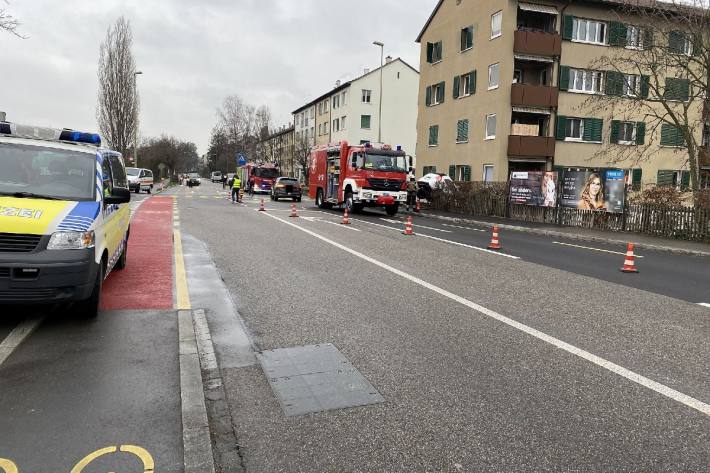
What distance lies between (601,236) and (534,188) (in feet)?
20.4

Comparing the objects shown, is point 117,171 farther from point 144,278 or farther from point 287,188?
point 287,188

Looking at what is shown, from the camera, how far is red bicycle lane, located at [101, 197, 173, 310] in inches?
267

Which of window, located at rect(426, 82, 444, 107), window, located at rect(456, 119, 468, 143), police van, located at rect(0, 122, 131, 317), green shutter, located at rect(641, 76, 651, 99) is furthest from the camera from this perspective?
window, located at rect(426, 82, 444, 107)

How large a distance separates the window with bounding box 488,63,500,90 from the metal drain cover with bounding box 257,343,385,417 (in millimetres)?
31059

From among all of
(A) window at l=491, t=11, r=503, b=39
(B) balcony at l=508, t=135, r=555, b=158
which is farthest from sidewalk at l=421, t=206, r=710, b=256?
(A) window at l=491, t=11, r=503, b=39

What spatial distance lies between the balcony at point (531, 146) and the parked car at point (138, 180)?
77.4ft

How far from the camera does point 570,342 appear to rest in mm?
5629

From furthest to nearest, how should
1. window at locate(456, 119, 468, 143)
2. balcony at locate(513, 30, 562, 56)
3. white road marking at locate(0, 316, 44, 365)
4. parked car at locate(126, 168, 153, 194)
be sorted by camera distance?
parked car at locate(126, 168, 153, 194) → window at locate(456, 119, 468, 143) → balcony at locate(513, 30, 562, 56) → white road marking at locate(0, 316, 44, 365)

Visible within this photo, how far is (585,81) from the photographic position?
34000mm

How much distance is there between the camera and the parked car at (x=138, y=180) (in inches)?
1470

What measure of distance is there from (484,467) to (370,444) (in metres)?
0.67

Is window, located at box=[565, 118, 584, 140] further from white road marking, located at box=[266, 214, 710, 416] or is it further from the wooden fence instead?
white road marking, located at box=[266, 214, 710, 416]

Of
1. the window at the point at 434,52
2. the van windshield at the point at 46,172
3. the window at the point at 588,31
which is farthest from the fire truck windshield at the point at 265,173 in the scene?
the van windshield at the point at 46,172

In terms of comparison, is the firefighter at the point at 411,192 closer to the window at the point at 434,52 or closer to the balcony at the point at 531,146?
the balcony at the point at 531,146
